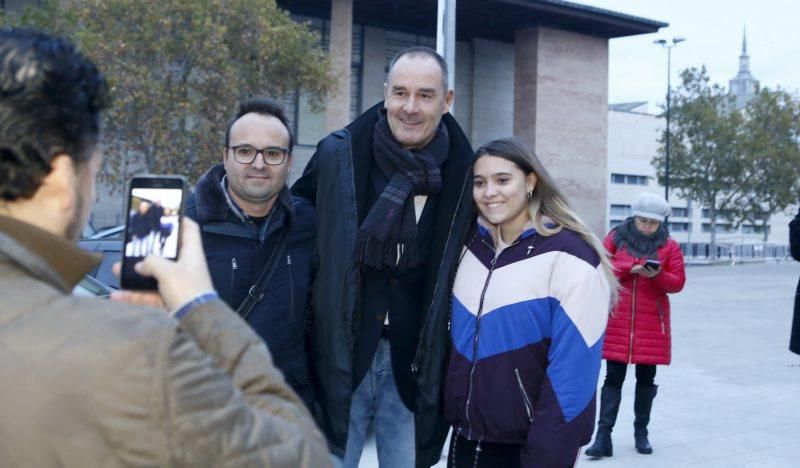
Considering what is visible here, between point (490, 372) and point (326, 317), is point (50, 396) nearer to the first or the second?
point (326, 317)

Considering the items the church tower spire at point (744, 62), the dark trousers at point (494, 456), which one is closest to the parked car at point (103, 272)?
the dark trousers at point (494, 456)

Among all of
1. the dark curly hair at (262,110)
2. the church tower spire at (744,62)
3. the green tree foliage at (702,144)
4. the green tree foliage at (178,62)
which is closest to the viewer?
the dark curly hair at (262,110)

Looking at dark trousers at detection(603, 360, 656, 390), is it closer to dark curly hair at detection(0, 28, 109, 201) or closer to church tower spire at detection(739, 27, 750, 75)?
dark curly hair at detection(0, 28, 109, 201)

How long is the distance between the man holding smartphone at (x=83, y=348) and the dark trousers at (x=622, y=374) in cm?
581

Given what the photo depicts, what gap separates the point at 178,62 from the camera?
888 inches

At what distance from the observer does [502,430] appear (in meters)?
3.33

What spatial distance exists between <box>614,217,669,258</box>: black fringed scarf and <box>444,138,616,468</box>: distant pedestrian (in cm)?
357

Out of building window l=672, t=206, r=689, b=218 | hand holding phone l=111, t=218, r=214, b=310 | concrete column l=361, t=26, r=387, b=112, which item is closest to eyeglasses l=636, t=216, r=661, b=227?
hand holding phone l=111, t=218, r=214, b=310

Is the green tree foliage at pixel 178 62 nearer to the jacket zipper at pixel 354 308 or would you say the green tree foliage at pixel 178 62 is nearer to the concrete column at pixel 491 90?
the concrete column at pixel 491 90

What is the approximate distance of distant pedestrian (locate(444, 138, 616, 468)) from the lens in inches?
128

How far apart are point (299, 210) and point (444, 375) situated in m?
0.86

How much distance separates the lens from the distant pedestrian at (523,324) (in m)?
3.24

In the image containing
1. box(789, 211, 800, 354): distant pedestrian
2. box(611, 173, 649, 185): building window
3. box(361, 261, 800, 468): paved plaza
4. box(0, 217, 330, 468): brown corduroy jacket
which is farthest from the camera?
box(611, 173, 649, 185): building window

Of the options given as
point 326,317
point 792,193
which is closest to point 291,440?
point 326,317
